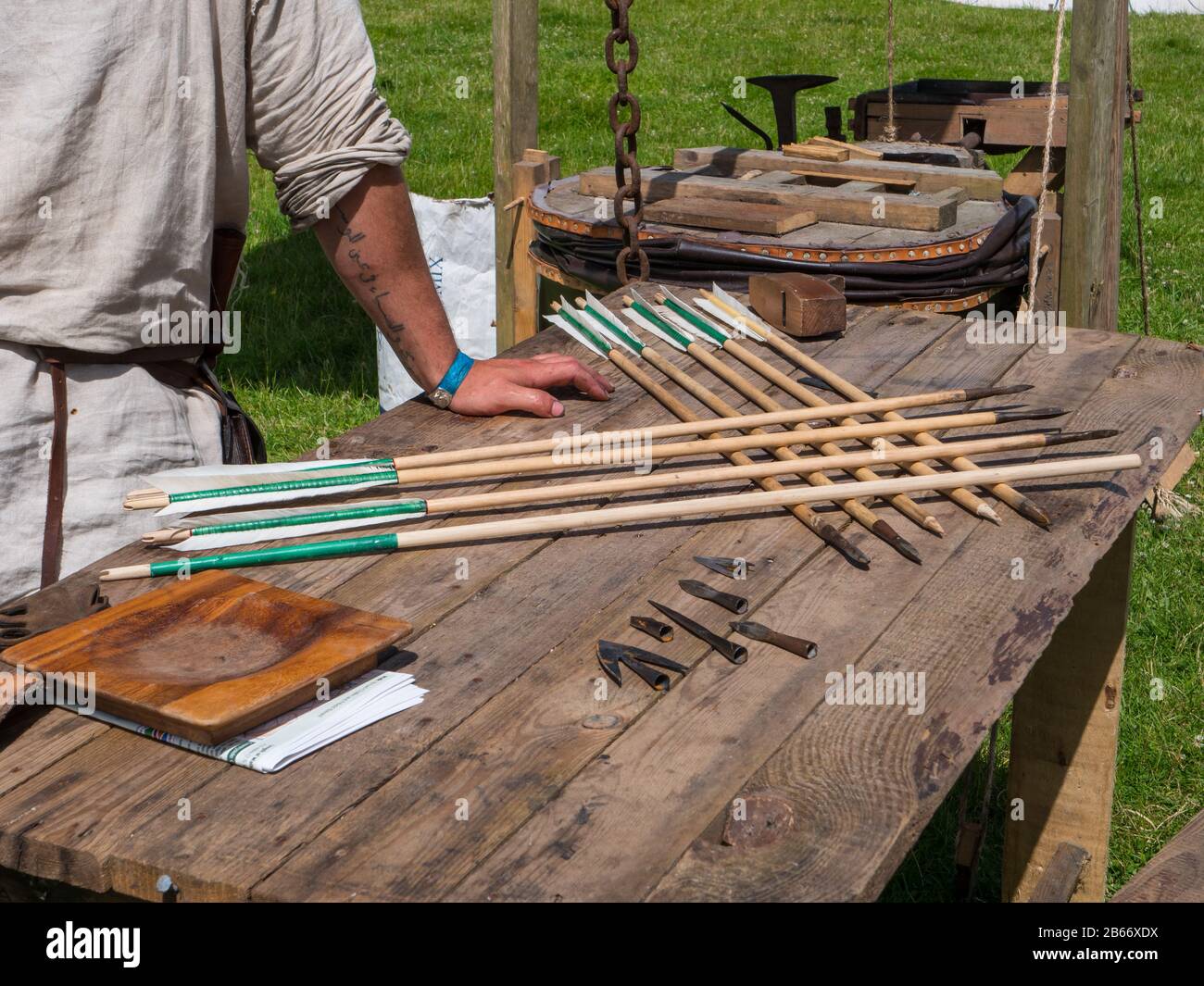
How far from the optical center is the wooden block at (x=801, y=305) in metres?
2.75

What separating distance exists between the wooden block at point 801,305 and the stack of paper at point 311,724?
1.43 meters

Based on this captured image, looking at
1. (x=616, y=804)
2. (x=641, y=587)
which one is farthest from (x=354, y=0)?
(x=616, y=804)

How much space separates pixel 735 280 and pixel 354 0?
175 cm

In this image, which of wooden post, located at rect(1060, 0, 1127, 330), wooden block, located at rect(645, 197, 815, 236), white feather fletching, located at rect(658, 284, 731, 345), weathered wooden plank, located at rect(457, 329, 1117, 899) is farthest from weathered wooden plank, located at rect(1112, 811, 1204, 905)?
wooden post, located at rect(1060, 0, 1127, 330)

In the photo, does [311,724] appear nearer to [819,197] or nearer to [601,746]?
[601,746]

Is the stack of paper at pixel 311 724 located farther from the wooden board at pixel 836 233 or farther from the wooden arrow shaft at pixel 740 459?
the wooden board at pixel 836 233

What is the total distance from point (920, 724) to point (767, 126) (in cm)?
857

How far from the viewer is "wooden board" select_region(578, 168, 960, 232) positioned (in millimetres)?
4102

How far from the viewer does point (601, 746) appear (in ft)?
4.81

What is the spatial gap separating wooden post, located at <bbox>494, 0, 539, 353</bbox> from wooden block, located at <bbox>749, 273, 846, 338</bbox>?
92.8 inches

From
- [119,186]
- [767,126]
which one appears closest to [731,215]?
[119,186]

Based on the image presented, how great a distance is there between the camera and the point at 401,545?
1.87 m

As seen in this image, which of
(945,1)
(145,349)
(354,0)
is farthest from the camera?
(945,1)
